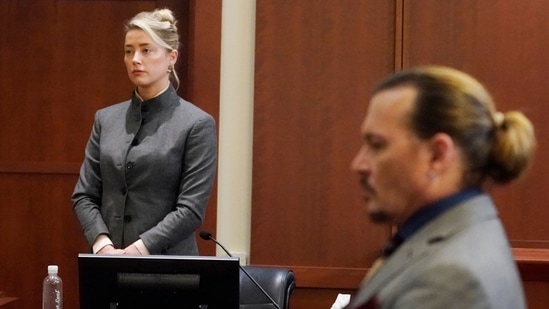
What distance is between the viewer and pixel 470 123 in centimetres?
119

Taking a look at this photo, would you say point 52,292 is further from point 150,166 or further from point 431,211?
point 431,211

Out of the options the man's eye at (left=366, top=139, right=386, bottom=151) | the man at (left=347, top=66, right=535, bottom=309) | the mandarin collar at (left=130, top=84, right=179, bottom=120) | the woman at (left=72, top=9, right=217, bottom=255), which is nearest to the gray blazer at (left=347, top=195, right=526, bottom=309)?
the man at (left=347, top=66, right=535, bottom=309)

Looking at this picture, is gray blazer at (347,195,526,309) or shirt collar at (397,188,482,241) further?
shirt collar at (397,188,482,241)

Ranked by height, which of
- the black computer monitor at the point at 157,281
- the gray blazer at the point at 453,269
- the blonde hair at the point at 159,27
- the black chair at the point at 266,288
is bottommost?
the black chair at the point at 266,288

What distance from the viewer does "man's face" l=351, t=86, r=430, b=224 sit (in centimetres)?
119

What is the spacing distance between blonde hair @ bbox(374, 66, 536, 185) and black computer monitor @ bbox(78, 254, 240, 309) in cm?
84

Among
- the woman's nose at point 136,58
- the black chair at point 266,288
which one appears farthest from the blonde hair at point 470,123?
the woman's nose at point 136,58

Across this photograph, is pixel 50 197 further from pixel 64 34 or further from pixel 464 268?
pixel 464 268

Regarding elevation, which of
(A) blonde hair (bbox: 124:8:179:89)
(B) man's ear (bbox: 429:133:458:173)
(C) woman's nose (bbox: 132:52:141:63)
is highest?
(A) blonde hair (bbox: 124:8:179:89)

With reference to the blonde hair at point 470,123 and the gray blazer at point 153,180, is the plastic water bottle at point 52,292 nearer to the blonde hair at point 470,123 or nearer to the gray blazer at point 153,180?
the gray blazer at point 153,180

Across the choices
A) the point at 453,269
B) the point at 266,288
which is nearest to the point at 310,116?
the point at 266,288

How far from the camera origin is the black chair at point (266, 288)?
2.50 metres

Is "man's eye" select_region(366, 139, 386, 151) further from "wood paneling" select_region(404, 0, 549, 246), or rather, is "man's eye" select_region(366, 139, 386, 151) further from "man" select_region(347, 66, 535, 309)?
"wood paneling" select_region(404, 0, 549, 246)

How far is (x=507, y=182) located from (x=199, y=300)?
36.4 inches
